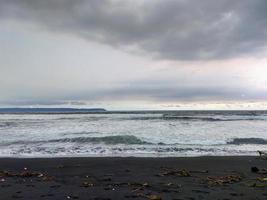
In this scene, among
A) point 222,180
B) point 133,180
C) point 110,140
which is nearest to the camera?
point 222,180

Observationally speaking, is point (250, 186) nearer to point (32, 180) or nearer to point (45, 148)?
point (32, 180)

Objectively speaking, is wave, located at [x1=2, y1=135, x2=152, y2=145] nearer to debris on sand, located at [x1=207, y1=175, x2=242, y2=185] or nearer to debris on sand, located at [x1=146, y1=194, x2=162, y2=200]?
debris on sand, located at [x1=207, y1=175, x2=242, y2=185]

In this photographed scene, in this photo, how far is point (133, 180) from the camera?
10023mm

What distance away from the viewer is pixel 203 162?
14.4 m

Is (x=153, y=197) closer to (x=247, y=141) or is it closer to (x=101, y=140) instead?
(x=101, y=140)

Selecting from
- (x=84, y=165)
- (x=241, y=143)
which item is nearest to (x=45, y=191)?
(x=84, y=165)

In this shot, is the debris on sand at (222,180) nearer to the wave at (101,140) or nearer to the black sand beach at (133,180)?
the black sand beach at (133,180)

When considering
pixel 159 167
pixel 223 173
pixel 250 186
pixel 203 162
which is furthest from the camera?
pixel 203 162

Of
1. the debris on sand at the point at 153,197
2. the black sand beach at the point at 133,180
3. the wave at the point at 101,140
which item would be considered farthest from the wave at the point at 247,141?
the debris on sand at the point at 153,197

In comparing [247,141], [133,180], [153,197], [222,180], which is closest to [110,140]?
[247,141]

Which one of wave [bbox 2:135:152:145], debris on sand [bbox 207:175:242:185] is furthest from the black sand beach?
wave [bbox 2:135:152:145]

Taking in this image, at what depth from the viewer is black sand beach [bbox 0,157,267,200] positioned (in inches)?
316

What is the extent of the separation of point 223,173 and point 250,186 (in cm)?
261

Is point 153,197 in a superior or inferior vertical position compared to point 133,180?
superior
